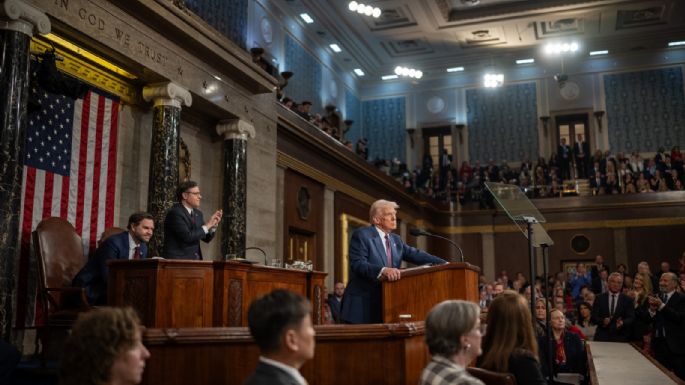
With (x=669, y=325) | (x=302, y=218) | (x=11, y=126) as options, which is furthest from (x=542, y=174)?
(x=11, y=126)

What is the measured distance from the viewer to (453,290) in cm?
437

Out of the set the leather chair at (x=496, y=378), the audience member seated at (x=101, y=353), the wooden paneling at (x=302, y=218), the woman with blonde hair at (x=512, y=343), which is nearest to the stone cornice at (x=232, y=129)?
the wooden paneling at (x=302, y=218)

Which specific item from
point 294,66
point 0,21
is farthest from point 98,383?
point 294,66

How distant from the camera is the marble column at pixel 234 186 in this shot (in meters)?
8.97

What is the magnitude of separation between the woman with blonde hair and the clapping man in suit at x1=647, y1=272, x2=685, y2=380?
14.3 feet

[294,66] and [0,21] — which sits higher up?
[294,66]

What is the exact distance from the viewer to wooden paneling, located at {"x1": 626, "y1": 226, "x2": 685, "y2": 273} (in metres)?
17.4

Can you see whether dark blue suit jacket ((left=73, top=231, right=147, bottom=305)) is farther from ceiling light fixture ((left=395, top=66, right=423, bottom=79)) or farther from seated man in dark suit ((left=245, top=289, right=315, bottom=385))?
ceiling light fixture ((left=395, top=66, right=423, bottom=79))

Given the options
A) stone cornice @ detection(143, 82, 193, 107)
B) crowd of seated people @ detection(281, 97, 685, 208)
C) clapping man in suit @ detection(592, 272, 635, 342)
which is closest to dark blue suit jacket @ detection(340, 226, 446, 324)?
stone cornice @ detection(143, 82, 193, 107)

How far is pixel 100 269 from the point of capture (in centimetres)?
553

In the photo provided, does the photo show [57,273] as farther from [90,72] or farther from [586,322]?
[586,322]

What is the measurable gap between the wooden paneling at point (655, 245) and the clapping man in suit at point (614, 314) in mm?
10448

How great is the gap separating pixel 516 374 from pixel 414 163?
750 inches

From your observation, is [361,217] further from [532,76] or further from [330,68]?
[532,76]
